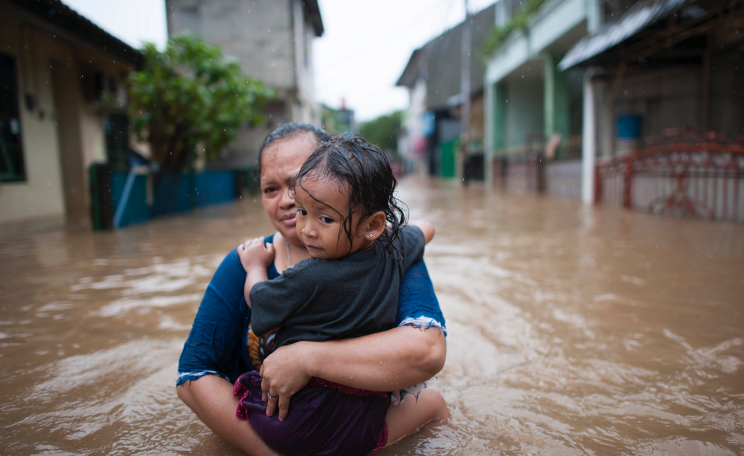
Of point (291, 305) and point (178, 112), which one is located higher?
point (178, 112)

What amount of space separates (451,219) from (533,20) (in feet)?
27.9

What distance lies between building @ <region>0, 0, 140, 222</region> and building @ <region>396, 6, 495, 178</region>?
53.7 ft

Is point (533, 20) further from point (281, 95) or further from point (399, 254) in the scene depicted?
point (399, 254)

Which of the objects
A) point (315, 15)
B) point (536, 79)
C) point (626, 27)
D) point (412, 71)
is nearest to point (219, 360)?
point (626, 27)

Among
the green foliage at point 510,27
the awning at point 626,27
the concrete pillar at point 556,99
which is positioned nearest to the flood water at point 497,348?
the awning at point 626,27

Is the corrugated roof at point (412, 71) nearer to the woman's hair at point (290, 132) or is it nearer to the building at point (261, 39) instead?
the building at point (261, 39)

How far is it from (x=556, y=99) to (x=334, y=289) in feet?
49.5

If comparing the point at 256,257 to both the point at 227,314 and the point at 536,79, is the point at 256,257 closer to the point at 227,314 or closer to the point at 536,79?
the point at 227,314

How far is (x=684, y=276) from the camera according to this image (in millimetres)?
4043

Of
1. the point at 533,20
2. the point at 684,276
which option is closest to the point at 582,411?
the point at 684,276

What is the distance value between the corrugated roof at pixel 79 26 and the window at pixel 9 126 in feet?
4.08

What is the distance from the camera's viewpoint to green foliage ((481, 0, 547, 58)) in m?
14.1

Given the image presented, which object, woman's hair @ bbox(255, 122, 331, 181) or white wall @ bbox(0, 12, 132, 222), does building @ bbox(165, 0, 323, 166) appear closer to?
white wall @ bbox(0, 12, 132, 222)

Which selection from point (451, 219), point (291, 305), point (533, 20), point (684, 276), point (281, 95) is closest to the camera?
point (291, 305)
